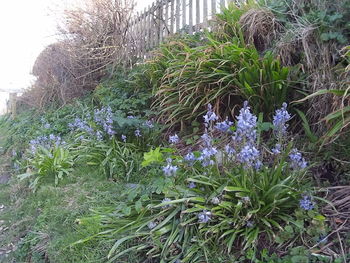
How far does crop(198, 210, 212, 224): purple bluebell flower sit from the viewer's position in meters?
2.49

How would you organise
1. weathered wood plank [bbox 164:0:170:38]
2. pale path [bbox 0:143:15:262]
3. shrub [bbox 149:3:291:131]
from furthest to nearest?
weathered wood plank [bbox 164:0:170:38] → pale path [bbox 0:143:15:262] → shrub [bbox 149:3:291:131]

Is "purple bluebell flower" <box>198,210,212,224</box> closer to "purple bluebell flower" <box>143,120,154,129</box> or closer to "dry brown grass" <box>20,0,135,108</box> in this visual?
"purple bluebell flower" <box>143,120,154,129</box>

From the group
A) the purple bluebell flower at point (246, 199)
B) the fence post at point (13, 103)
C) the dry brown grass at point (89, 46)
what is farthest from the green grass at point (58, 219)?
the fence post at point (13, 103)

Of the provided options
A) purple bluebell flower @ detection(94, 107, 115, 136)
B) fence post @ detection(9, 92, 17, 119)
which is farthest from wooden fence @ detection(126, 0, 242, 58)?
fence post @ detection(9, 92, 17, 119)

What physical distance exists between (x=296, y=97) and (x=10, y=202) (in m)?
4.14

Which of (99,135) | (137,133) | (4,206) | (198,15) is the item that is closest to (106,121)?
(99,135)

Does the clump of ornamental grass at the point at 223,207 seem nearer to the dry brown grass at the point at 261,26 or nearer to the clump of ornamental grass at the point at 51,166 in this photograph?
the dry brown grass at the point at 261,26

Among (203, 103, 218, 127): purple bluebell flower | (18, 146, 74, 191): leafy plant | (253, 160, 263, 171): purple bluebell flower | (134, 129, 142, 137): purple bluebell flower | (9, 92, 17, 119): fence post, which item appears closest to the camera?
(253, 160, 263, 171): purple bluebell flower

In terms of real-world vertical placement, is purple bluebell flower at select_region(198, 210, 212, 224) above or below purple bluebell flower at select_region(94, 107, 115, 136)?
below

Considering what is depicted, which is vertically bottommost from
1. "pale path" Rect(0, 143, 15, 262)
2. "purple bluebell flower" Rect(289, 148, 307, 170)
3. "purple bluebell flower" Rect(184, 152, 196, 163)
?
"pale path" Rect(0, 143, 15, 262)

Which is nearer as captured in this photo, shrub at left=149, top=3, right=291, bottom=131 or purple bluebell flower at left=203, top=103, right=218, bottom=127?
purple bluebell flower at left=203, top=103, right=218, bottom=127

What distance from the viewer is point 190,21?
6.59m

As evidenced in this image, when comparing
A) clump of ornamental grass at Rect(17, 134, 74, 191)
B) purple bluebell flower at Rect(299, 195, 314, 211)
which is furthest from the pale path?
purple bluebell flower at Rect(299, 195, 314, 211)

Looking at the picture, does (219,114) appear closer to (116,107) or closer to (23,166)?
(116,107)
